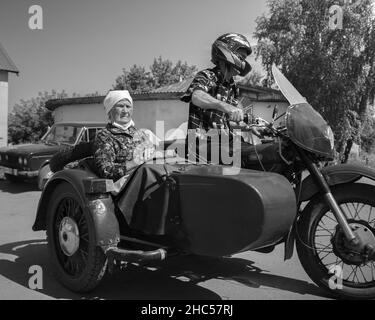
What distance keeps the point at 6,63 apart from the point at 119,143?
23531mm

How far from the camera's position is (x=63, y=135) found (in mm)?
11016

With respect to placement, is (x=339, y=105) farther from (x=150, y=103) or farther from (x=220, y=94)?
(x=220, y=94)

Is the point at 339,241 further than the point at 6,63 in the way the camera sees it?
No

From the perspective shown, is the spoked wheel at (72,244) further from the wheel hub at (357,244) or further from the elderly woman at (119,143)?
the wheel hub at (357,244)

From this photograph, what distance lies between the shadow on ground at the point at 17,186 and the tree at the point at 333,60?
14277 mm

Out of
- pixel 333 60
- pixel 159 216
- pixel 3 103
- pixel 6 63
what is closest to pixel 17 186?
pixel 159 216

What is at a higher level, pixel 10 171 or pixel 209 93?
pixel 209 93

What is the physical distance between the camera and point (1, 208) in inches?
317

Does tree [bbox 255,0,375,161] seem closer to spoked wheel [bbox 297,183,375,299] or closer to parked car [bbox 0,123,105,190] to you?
parked car [bbox 0,123,105,190]

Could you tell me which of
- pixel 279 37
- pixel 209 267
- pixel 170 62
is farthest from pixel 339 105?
pixel 170 62

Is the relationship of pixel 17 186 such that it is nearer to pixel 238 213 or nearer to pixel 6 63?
pixel 238 213

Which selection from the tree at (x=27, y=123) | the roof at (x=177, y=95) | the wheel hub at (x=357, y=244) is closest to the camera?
the wheel hub at (x=357, y=244)

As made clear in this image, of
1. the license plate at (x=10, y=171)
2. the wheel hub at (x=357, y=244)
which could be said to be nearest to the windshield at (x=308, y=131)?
the wheel hub at (x=357, y=244)

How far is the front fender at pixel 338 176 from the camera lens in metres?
3.19
